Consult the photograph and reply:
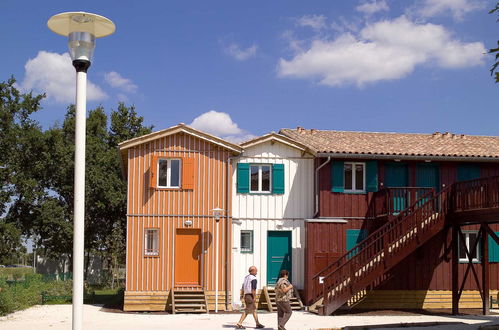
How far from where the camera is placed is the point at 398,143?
25.7 meters

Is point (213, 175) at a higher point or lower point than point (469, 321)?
higher

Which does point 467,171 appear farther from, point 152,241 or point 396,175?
point 152,241

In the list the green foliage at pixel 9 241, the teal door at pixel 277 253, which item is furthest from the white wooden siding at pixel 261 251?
the green foliage at pixel 9 241

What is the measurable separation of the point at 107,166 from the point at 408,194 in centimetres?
2302

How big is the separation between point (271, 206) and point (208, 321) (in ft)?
19.6

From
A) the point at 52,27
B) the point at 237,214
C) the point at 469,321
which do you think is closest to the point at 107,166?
the point at 237,214

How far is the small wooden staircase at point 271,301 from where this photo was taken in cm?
2220

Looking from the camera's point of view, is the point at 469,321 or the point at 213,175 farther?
the point at 213,175

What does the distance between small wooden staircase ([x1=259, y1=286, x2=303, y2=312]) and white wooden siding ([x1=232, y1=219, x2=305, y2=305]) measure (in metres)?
0.40

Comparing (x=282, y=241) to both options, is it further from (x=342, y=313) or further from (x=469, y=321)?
(x=469, y=321)

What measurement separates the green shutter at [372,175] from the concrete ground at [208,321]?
4.93 m

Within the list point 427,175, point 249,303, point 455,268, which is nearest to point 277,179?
point 427,175

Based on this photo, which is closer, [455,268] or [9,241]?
[455,268]

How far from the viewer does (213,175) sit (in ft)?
75.3
